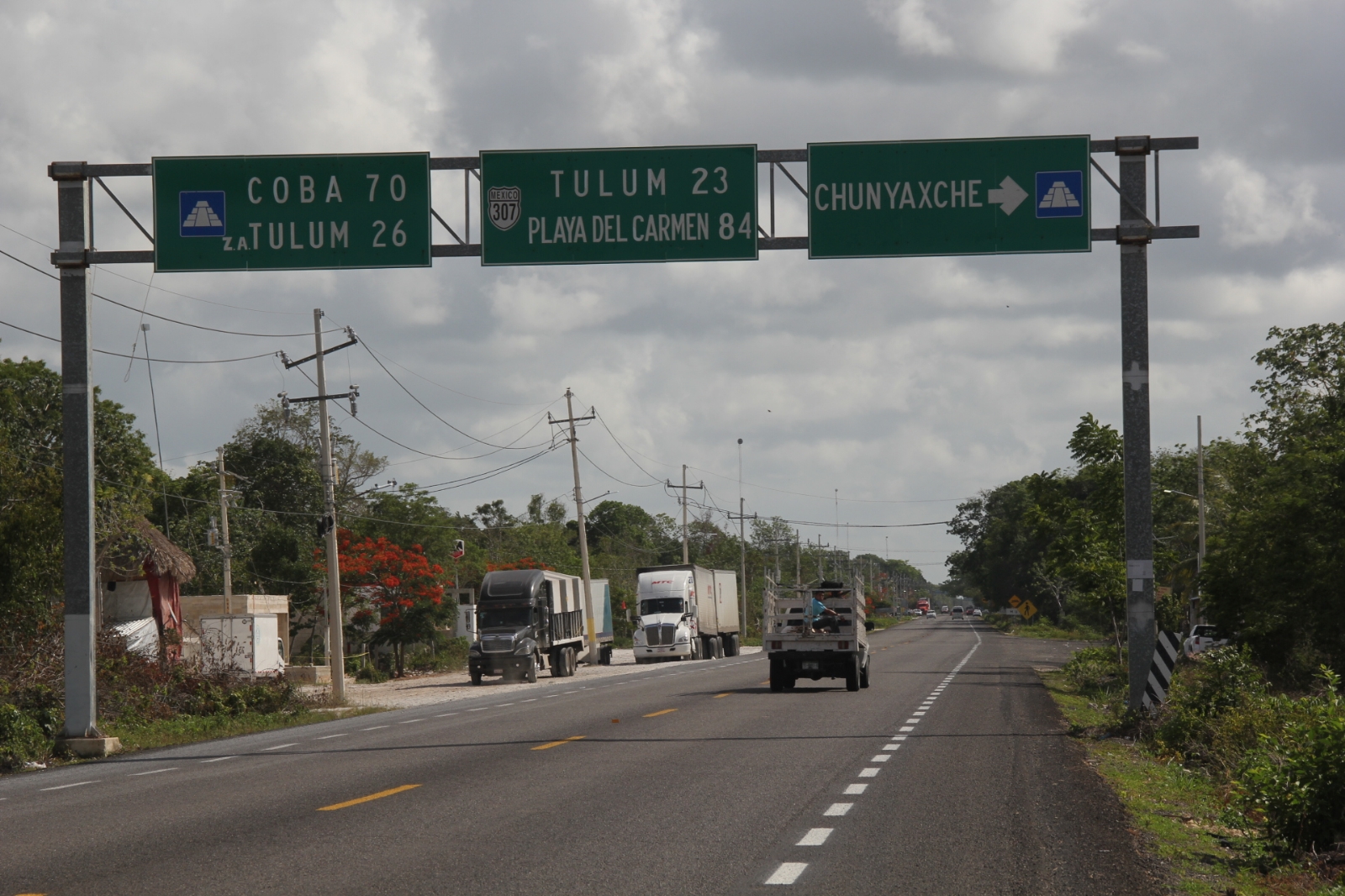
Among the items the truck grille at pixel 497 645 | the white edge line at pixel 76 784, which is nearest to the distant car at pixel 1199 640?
the truck grille at pixel 497 645

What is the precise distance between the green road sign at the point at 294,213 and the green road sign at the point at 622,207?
1107 mm

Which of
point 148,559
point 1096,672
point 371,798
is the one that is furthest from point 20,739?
point 1096,672


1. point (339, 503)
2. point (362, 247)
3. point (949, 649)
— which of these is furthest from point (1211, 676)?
point (339, 503)

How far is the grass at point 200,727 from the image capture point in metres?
20.6

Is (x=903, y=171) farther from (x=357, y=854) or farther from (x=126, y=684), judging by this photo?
(x=126, y=684)

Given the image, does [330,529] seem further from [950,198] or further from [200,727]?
[950,198]

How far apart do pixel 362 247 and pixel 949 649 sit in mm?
48180

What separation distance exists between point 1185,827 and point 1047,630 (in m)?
97.7

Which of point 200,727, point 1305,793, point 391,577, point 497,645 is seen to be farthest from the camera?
point 391,577

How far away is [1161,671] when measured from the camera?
61.3ft

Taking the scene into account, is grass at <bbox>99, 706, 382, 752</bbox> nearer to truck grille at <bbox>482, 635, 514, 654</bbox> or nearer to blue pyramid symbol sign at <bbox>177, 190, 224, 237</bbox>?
blue pyramid symbol sign at <bbox>177, 190, 224, 237</bbox>

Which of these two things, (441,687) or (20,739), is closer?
Result: (20,739)

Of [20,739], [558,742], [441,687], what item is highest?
[20,739]

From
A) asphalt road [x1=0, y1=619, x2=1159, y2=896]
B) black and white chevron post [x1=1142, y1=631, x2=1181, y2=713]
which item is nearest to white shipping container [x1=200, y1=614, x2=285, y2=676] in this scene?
asphalt road [x1=0, y1=619, x2=1159, y2=896]
